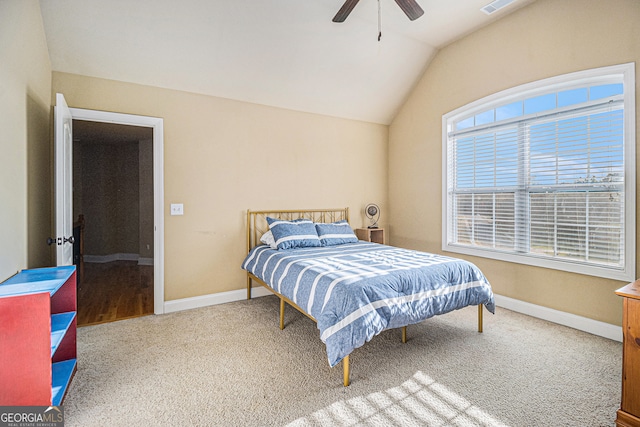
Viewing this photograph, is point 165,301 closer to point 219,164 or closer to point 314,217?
point 219,164

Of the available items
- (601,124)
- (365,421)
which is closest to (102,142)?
(365,421)

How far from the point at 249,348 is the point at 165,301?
4.64 feet

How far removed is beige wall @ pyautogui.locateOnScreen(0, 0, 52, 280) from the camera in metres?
2.01

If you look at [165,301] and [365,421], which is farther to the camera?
[165,301]

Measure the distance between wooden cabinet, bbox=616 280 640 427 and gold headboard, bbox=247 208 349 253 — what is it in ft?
11.0

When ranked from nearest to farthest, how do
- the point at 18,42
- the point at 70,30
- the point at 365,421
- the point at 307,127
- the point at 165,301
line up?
the point at 365,421, the point at 18,42, the point at 70,30, the point at 165,301, the point at 307,127

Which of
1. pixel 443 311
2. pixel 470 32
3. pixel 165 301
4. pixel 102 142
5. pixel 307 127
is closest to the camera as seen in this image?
pixel 443 311

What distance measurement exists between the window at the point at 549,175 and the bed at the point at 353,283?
106 cm

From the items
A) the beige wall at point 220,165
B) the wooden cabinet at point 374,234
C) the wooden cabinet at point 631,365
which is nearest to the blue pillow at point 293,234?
the beige wall at point 220,165

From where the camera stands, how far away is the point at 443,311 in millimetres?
2543

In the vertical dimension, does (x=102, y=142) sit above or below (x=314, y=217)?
above

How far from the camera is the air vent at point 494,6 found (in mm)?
3166

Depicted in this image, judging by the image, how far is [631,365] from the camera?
164 cm

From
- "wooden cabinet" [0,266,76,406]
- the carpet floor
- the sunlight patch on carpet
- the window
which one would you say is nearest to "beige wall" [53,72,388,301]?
the carpet floor
